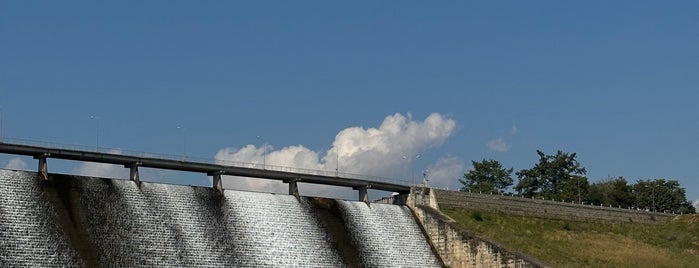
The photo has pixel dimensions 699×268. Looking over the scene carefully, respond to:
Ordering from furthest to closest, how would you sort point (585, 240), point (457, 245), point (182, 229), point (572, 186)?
1. point (572, 186)
2. point (585, 240)
3. point (457, 245)
4. point (182, 229)

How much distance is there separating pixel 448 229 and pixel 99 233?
31.4 meters

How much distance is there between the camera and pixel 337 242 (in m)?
85.7

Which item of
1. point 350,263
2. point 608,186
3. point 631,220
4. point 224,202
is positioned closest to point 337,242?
point 350,263

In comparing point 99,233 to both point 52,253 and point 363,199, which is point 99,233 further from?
point 363,199

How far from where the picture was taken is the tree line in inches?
6383

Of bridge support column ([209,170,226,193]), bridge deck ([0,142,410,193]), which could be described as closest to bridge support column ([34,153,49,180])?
bridge deck ([0,142,410,193])

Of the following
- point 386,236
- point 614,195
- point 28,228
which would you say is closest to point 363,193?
point 386,236

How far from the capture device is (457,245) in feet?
296

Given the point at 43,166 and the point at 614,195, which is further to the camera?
the point at 614,195

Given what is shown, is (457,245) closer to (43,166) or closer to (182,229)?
(182,229)

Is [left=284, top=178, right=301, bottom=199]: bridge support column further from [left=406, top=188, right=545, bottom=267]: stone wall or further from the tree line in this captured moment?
the tree line

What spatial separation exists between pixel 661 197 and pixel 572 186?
21.1 metres

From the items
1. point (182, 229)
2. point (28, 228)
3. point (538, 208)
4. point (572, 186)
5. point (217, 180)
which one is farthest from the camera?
point (572, 186)

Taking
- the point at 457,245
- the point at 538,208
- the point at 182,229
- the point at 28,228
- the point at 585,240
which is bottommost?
the point at 457,245
